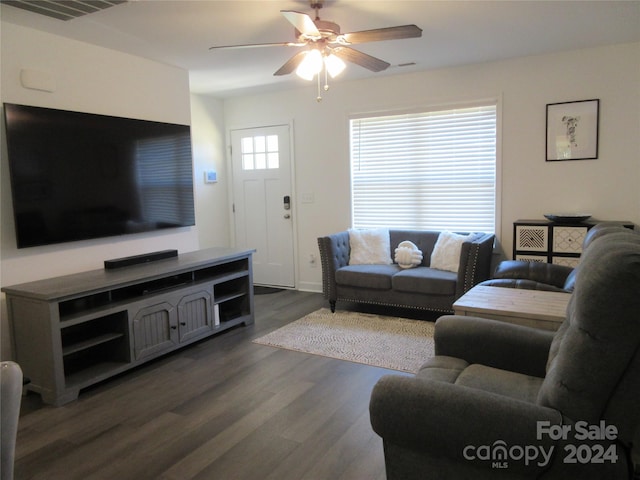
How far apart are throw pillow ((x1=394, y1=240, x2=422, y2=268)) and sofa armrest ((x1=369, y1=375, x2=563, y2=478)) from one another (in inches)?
116

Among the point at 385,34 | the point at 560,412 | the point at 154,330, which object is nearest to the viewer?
the point at 560,412

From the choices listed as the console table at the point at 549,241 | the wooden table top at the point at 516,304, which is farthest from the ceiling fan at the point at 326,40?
the console table at the point at 549,241

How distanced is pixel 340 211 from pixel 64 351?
3.31 metres

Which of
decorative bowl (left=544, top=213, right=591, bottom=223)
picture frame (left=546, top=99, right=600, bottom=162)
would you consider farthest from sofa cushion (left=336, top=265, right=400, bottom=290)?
picture frame (left=546, top=99, right=600, bottom=162)

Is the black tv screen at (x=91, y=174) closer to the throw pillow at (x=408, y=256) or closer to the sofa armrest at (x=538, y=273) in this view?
the throw pillow at (x=408, y=256)

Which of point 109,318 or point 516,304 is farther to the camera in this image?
point 109,318

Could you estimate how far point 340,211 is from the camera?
534 centimetres

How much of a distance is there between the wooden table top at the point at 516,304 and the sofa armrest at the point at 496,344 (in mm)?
262

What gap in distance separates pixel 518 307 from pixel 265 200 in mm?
3898

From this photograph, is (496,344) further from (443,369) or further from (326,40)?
(326,40)

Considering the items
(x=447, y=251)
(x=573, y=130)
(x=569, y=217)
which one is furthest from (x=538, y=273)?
(x=573, y=130)

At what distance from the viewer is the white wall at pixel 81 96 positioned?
3031mm

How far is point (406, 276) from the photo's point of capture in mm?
4184

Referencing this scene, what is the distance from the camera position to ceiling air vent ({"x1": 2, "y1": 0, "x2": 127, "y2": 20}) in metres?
2.68
